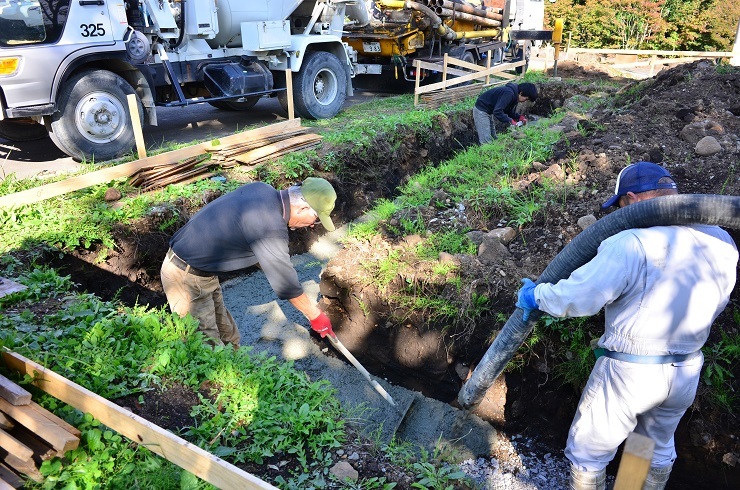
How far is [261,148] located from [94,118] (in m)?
1.95

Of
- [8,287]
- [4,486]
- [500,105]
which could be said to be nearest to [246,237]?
[4,486]

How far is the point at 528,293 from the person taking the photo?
284 cm

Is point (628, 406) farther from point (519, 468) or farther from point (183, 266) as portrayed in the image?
point (183, 266)

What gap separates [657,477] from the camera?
9.26 ft

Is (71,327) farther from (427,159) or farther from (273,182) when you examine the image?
(427,159)

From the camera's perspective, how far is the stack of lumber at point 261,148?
6449 mm

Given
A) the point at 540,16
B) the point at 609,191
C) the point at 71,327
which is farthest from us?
the point at 540,16

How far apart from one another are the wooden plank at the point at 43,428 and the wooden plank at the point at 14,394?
25 millimetres

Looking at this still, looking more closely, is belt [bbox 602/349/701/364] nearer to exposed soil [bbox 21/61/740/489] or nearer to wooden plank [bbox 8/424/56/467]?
exposed soil [bbox 21/61/740/489]

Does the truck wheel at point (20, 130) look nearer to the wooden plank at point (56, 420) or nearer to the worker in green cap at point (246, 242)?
the worker in green cap at point (246, 242)

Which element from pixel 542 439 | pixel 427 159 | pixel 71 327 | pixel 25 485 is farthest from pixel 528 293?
pixel 427 159

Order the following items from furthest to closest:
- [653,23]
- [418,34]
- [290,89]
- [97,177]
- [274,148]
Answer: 1. [653,23]
2. [418,34]
3. [290,89]
4. [274,148]
5. [97,177]

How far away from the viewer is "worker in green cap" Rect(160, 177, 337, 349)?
125 inches

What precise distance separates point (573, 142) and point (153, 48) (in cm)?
556
